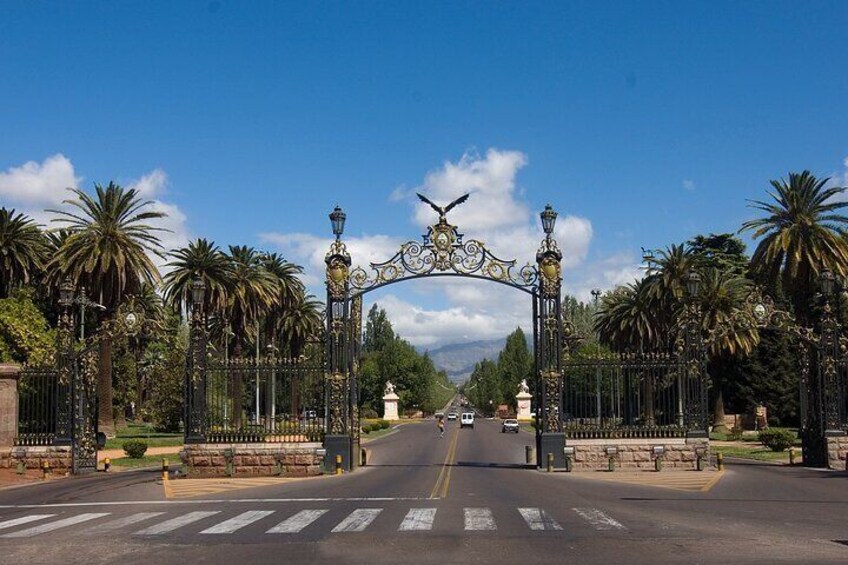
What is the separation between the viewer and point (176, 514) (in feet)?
60.8

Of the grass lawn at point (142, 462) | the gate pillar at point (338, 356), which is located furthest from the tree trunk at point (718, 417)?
the gate pillar at point (338, 356)

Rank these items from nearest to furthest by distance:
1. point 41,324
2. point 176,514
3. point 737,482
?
1. point 176,514
2. point 737,482
3. point 41,324

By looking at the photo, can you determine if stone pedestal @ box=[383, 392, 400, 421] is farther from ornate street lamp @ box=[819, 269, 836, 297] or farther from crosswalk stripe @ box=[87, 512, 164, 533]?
crosswalk stripe @ box=[87, 512, 164, 533]

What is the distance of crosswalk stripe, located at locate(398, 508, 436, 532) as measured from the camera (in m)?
15.8

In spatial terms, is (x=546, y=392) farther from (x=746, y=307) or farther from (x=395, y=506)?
(x=395, y=506)

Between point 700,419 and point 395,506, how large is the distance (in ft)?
44.4

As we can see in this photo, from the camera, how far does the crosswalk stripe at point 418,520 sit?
15770 mm

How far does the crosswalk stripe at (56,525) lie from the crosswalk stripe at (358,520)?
493cm

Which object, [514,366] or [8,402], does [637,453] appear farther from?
[514,366]

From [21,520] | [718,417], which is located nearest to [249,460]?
[21,520]

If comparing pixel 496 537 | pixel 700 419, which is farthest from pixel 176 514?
pixel 700 419

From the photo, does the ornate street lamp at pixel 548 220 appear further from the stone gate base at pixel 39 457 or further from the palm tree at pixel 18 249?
the palm tree at pixel 18 249

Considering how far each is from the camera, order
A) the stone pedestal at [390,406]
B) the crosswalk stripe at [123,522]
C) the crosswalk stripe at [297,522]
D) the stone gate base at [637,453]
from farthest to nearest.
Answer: the stone pedestal at [390,406] < the stone gate base at [637,453] < the crosswalk stripe at [123,522] < the crosswalk stripe at [297,522]

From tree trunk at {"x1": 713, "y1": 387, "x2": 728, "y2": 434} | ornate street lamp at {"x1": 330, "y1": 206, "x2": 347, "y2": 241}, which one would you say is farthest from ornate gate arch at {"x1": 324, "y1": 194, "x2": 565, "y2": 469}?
tree trunk at {"x1": 713, "y1": 387, "x2": 728, "y2": 434}
